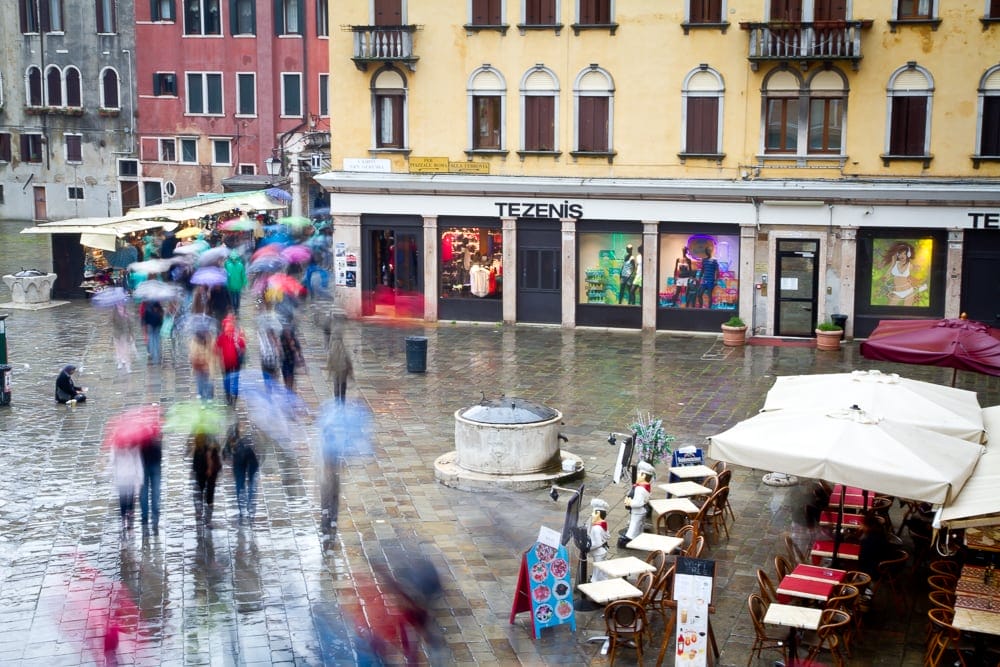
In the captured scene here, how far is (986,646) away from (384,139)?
934 inches

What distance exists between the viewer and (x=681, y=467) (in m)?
17.4

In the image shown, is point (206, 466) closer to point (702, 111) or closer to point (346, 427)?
point (346, 427)

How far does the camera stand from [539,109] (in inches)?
1238

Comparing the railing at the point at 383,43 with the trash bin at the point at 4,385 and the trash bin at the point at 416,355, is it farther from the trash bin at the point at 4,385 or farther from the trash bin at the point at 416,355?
the trash bin at the point at 4,385

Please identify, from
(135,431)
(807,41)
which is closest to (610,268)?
(807,41)

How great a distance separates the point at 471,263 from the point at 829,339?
968 centimetres

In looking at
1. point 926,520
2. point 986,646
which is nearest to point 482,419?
point 926,520

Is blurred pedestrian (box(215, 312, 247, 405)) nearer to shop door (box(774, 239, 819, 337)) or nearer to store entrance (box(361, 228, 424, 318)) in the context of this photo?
store entrance (box(361, 228, 424, 318))

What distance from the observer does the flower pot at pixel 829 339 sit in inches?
1137

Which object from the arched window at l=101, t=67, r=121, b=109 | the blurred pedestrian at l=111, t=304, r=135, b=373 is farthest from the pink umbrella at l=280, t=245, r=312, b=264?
the arched window at l=101, t=67, r=121, b=109

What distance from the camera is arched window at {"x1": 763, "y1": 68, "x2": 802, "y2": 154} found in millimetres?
29719

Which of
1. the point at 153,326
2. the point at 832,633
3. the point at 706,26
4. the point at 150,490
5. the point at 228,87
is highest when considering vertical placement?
the point at 228,87

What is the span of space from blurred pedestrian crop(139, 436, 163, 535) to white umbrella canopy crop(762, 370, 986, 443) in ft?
25.2

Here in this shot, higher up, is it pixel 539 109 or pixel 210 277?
pixel 539 109
